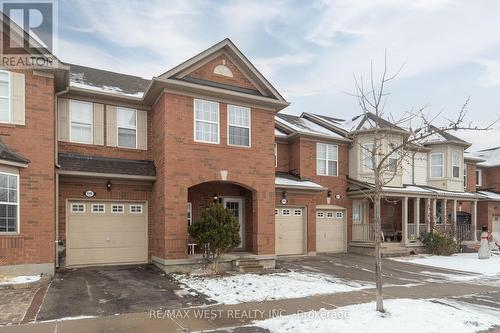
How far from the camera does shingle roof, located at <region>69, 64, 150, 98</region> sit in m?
14.5

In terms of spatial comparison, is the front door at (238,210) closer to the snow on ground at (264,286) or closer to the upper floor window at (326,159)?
the snow on ground at (264,286)

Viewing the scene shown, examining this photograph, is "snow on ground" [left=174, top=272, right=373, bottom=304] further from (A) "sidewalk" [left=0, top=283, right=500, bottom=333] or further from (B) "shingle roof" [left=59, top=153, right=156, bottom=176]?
(B) "shingle roof" [left=59, top=153, right=156, bottom=176]

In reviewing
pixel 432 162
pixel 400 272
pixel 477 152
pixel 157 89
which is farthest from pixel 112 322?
pixel 477 152

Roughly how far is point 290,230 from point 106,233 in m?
8.03

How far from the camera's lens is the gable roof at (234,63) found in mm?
13438

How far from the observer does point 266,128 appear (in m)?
15.2

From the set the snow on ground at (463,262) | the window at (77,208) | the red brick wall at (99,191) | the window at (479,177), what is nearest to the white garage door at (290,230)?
the snow on ground at (463,262)

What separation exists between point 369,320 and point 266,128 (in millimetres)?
8889

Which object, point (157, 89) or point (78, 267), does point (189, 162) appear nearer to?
point (157, 89)

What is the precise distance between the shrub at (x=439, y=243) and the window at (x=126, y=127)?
603 inches

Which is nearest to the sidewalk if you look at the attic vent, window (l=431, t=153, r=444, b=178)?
the attic vent

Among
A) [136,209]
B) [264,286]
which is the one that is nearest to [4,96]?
[136,209]

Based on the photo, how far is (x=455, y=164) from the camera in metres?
24.5

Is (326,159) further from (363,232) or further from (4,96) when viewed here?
(4,96)
